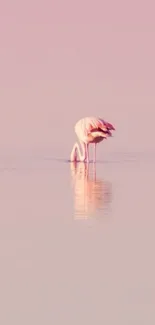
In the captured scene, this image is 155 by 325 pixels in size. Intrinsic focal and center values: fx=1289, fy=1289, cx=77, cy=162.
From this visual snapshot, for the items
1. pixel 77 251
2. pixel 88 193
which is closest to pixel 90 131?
pixel 88 193

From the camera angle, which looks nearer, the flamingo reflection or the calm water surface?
the calm water surface

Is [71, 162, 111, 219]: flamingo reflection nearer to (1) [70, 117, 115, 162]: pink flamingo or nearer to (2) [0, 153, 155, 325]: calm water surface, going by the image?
(2) [0, 153, 155, 325]: calm water surface

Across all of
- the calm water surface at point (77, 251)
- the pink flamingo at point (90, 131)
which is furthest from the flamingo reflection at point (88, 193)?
the pink flamingo at point (90, 131)

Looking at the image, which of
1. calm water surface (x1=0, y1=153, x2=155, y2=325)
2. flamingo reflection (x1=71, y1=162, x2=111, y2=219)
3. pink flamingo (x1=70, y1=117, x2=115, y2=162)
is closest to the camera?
calm water surface (x1=0, y1=153, x2=155, y2=325)

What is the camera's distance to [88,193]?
11688 mm

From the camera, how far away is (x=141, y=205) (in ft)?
34.6

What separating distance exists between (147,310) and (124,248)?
176 cm

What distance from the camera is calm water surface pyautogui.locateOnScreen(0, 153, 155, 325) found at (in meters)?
6.16

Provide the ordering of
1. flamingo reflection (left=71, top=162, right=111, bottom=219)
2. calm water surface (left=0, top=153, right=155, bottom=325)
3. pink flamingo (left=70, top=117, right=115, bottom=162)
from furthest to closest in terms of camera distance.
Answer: pink flamingo (left=70, top=117, right=115, bottom=162)
flamingo reflection (left=71, top=162, right=111, bottom=219)
calm water surface (left=0, top=153, right=155, bottom=325)

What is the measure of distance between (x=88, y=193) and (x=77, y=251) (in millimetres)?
3962

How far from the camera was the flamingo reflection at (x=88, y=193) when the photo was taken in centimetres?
1005

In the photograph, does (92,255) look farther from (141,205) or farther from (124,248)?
(141,205)

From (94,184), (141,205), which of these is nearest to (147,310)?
(141,205)

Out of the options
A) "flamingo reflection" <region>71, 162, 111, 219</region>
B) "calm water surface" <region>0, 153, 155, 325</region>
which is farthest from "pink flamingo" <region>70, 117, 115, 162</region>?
"calm water surface" <region>0, 153, 155, 325</region>
